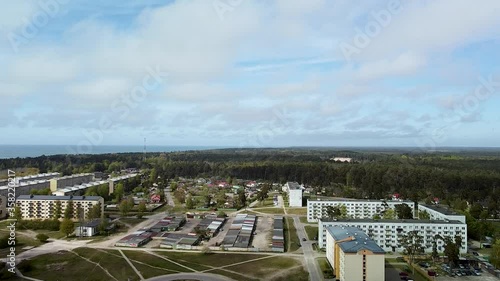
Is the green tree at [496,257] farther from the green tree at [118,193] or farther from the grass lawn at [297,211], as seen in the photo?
the green tree at [118,193]

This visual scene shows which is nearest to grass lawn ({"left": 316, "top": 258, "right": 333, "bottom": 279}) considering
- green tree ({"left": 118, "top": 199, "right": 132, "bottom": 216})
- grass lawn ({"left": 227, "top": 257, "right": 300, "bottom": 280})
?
grass lawn ({"left": 227, "top": 257, "right": 300, "bottom": 280})

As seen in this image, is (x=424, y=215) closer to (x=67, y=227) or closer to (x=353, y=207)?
(x=353, y=207)

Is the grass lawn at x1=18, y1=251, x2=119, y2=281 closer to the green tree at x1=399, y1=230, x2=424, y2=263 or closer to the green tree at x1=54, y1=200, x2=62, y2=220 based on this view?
the green tree at x1=54, y1=200, x2=62, y2=220

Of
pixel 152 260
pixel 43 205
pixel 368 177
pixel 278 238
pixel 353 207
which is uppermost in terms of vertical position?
pixel 368 177

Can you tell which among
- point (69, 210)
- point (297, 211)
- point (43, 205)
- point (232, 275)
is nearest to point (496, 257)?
point (232, 275)

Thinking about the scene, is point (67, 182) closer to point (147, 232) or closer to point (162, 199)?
point (162, 199)

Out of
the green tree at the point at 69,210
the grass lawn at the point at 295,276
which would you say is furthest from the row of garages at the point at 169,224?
the grass lawn at the point at 295,276
